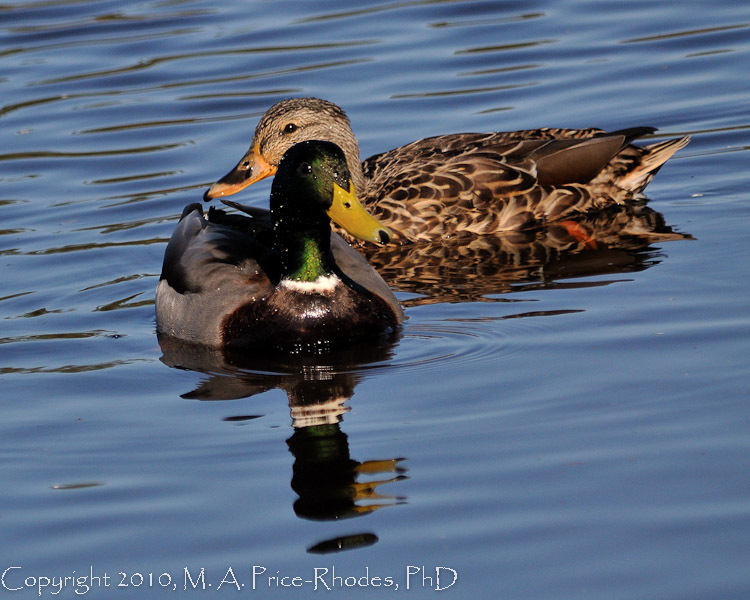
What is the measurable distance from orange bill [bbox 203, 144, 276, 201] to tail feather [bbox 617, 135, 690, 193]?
2459 mm

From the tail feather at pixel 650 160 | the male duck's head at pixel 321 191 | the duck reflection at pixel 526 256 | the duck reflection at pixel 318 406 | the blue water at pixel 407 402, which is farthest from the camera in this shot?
the tail feather at pixel 650 160

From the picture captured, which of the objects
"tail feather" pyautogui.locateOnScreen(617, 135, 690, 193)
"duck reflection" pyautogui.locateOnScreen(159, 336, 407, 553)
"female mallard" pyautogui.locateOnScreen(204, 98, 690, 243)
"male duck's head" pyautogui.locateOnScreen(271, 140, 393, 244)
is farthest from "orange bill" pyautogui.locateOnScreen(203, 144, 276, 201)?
"tail feather" pyautogui.locateOnScreen(617, 135, 690, 193)

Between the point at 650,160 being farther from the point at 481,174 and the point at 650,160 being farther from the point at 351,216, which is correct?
the point at 351,216

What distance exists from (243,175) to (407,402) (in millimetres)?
4030

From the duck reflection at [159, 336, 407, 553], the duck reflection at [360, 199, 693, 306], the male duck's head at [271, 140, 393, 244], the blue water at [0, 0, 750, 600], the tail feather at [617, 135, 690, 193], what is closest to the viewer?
the blue water at [0, 0, 750, 600]

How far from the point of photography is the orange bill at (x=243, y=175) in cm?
966

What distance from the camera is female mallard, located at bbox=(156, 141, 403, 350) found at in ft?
24.3

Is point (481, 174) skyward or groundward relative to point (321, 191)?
skyward

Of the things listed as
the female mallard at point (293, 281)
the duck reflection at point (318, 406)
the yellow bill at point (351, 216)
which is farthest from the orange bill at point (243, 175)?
the yellow bill at point (351, 216)

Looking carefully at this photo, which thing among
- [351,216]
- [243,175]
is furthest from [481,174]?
[351,216]

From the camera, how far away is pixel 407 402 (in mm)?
6199

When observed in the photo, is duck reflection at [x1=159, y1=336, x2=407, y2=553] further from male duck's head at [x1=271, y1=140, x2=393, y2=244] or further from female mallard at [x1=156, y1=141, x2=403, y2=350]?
male duck's head at [x1=271, y1=140, x2=393, y2=244]

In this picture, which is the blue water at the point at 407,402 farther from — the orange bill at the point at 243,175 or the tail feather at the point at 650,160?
the orange bill at the point at 243,175

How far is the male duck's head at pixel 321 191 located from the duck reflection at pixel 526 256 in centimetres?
85
